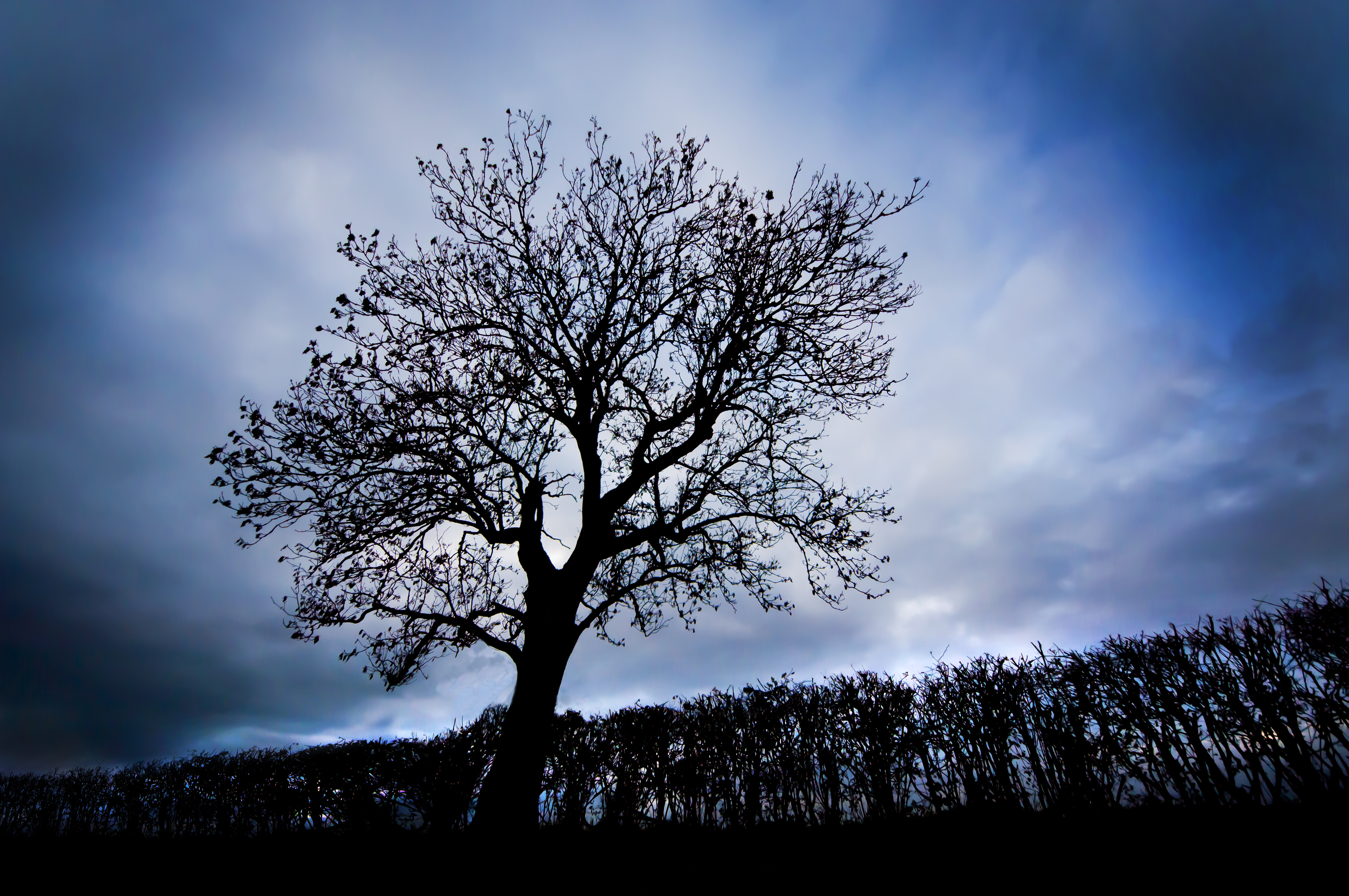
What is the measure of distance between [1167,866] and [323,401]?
36.1 ft

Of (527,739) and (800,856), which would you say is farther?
(527,739)

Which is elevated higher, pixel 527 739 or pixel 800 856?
pixel 527 739

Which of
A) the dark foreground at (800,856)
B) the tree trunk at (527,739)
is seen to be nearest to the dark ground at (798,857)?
Result: the dark foreground at (800,856)

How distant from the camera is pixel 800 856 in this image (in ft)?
19.2

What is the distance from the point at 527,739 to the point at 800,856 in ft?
12.3

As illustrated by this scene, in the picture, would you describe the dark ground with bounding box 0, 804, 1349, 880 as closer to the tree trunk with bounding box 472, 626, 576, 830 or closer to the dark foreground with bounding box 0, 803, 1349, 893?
the dark foreground with bounding box 0, 803, 1349, 893

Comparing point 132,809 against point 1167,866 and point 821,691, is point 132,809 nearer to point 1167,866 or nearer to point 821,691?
point 821,691

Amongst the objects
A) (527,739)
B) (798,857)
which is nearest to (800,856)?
(798,857)

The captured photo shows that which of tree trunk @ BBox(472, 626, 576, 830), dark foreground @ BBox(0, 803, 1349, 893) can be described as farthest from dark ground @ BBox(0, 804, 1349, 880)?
tree trunk @ BBox(472, 626, 576, 830)

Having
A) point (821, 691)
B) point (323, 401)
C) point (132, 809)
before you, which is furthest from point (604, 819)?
point (132, 809)

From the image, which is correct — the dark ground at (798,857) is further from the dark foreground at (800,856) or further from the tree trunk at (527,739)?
the tree trunk at (527,739)

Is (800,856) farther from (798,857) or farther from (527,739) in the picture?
(527,739)

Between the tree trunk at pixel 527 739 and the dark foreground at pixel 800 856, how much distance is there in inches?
12.0

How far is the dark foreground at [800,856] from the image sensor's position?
4.38 m
